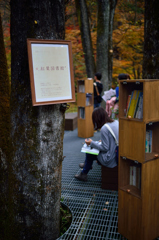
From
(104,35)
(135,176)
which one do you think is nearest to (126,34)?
(104,35)

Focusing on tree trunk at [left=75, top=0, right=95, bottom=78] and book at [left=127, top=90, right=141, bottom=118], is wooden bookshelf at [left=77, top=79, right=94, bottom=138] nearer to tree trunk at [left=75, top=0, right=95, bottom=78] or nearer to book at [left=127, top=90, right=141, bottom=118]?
tree trunk at [left=75, top=0, right=95, bottom=78]

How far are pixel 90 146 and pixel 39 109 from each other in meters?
2.14

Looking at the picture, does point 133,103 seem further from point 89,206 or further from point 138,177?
point 89,206

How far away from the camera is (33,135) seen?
2.46 metres

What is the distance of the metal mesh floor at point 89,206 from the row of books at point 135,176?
663 millimetres

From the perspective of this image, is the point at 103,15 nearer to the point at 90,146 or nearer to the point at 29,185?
the point at 90,146

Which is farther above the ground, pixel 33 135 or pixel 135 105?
pixel 135 105

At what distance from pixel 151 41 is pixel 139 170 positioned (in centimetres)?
242

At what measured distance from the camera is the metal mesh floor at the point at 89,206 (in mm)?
3082

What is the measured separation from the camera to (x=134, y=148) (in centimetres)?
273

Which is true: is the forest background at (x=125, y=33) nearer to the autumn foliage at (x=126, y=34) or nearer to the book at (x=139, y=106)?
the autumn foliage at (x=126, y=34)

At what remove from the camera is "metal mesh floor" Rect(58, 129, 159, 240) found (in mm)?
3082

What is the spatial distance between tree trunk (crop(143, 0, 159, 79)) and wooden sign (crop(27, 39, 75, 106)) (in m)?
2.26

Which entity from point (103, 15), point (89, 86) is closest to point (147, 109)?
point (89, 86)
